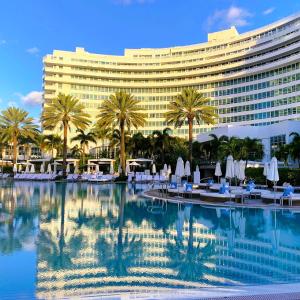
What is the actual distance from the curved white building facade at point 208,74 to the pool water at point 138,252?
63.1m

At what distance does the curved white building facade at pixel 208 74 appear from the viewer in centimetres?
7331

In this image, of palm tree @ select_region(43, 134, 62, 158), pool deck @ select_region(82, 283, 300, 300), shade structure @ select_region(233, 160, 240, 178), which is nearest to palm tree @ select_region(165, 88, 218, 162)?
shade structure @ select_region(233, 160, 240, 178)

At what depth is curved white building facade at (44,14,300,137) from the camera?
73.3m

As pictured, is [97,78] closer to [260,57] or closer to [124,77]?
[124,77]

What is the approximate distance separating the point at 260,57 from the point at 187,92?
139 feet

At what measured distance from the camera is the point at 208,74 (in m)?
87.1

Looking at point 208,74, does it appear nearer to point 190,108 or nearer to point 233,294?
point 190,108

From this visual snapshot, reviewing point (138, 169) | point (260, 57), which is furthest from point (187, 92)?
point (260, 57)

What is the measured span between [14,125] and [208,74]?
4895 centimetres

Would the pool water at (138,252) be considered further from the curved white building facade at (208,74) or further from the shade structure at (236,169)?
the curved white building facade at (208,74)

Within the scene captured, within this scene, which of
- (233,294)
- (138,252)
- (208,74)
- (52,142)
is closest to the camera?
(233,294)

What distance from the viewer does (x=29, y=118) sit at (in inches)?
2333

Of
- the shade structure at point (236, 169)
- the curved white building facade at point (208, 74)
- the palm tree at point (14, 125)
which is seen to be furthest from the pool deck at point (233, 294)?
the curved white building facade at point (208, 74)

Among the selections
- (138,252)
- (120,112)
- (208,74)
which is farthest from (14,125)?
(138,252)
